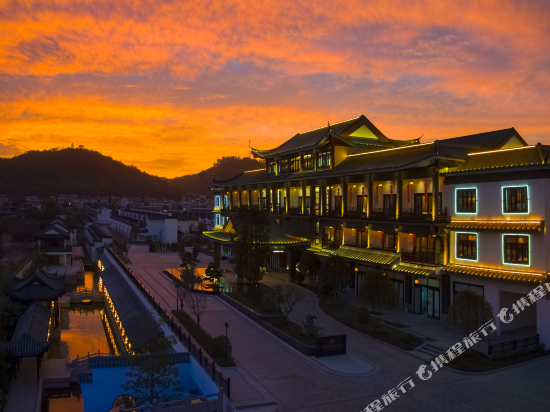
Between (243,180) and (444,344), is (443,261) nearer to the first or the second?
(444,344)

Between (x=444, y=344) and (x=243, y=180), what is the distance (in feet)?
111

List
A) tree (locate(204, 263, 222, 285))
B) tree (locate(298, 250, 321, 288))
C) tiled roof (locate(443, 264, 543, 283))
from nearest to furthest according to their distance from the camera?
1. tiled roof (locate(443, 264, 543, 283))
2. tree (locate(298, 250, 321, 288))
3. tree (locate(204, 263, 222, 285))

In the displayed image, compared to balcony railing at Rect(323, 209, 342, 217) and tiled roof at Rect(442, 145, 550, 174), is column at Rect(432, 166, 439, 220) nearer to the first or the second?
tiled roof at Rect(442, 145, 550, 174)

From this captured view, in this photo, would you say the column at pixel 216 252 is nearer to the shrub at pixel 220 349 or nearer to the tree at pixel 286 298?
the tree at pixel 286 298

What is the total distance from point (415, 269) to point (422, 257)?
0.84 m

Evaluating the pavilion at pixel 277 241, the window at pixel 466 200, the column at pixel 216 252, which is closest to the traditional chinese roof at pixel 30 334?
the pavilion at pixel 277 241

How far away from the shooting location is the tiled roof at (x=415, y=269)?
26.5 metres

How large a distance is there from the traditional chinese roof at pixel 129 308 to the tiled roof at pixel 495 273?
16.3 meters

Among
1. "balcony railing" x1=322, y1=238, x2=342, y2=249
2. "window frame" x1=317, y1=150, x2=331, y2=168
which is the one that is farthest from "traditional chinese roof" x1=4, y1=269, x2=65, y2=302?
"window frame" x1=317, y1=150, x2=331, y2=168

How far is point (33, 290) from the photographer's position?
111ft

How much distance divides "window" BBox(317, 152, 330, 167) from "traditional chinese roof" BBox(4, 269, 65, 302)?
75.5 feet

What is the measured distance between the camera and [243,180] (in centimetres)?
5238

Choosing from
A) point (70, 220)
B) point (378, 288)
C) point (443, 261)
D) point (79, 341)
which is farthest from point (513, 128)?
point (70, 220)

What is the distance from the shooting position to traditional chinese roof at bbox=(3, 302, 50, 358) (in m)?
22.6
